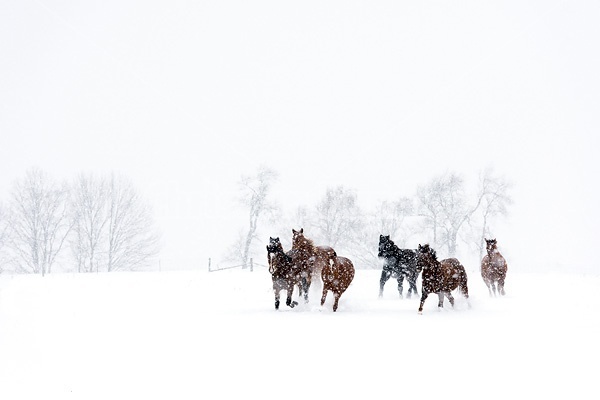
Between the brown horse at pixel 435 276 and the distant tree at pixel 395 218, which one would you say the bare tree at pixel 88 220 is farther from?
the brown horse at pixel 435 276

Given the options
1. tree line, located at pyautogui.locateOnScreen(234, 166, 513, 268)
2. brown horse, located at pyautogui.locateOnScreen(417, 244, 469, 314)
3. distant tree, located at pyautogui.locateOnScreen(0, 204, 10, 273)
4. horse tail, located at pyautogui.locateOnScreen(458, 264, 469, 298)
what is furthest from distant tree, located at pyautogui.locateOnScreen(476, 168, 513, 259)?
distant tree, located at pyautogui.locateOnScreen(0, 204, 10, 273)

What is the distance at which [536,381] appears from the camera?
4949 mm

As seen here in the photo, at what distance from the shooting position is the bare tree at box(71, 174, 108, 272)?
40.3m

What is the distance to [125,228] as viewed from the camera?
42.0 metres

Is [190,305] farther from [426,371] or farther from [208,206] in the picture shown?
[208,206]

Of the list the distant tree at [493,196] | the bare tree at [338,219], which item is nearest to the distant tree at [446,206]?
the distant tree at [493,196]

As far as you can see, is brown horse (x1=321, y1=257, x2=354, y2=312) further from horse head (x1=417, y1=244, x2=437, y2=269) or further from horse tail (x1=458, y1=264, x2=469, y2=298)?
horse tail (x1=458, y1=264, x2=469, y2=298)

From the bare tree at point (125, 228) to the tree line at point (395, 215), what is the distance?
→ 10913mm

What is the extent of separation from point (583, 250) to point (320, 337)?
74961 millimetres

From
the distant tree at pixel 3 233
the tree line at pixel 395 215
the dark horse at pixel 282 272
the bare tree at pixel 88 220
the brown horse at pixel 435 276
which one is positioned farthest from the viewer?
the tree line at pixel 395 215

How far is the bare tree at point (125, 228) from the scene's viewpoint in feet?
136

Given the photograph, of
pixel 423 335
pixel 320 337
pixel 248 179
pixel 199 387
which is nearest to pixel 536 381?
pixel 423 335

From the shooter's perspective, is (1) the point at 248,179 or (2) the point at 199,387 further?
(1) the point at 248,179

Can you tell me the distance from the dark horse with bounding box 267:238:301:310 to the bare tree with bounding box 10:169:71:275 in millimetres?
36025
